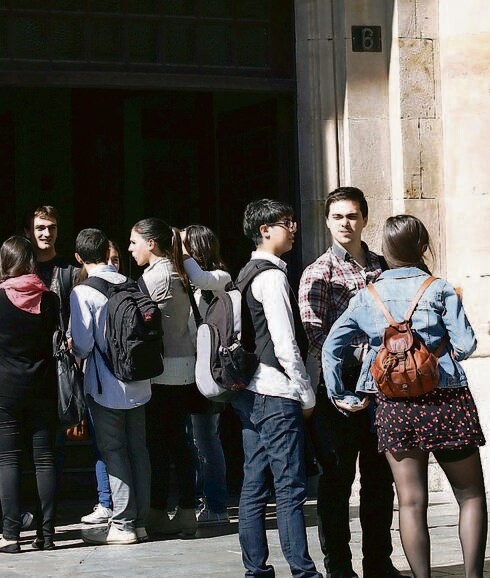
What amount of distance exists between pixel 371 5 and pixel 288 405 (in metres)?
4.48

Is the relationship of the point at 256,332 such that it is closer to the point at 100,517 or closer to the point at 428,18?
the point at 100,517

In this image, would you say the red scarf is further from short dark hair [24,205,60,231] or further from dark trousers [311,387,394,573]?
dark trousers [311,387,394,573]

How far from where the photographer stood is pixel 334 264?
6.82 m

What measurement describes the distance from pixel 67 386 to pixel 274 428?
187cm

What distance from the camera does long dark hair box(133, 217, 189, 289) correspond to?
8141 mm

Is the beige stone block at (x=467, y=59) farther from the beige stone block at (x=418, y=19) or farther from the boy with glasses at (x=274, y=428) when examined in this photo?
the boy with glasses at (x=274, y=428)

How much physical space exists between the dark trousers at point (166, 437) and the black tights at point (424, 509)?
2.63 metres

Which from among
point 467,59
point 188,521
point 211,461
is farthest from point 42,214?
point 467,59

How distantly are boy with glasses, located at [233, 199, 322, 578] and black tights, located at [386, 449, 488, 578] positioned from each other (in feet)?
1.91

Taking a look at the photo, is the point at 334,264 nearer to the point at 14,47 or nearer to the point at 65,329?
the point at 65,329

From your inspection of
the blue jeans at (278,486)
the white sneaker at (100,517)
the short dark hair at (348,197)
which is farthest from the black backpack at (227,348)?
the white sneaker at (100,517)

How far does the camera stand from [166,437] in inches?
330

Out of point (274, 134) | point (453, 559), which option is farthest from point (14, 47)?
point (453, 559)

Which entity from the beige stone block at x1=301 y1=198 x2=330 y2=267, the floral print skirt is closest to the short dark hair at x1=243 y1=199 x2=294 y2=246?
the floral print skirt
